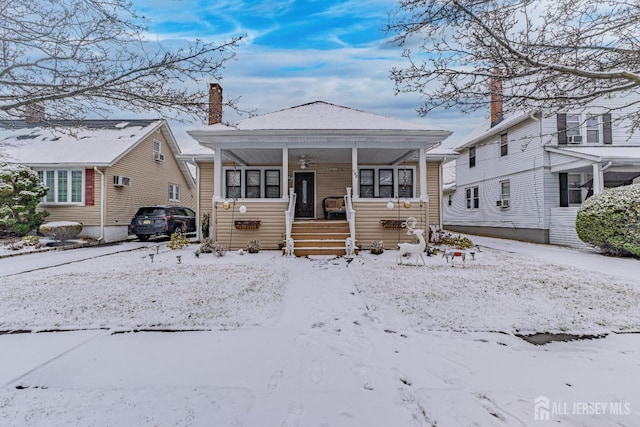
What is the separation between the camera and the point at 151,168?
1709 centimetres

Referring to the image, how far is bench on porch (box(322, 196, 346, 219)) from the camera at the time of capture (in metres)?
13.2

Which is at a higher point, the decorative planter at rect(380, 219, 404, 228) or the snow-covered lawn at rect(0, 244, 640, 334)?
the decorative planter at rect(380, 219, 404, 228)

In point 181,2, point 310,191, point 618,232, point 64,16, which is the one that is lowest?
point 618,232

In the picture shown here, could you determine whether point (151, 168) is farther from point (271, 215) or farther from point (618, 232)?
point (618, 232)

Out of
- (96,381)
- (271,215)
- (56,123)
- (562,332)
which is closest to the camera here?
(96,381)

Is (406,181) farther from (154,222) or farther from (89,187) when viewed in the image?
(89,187)

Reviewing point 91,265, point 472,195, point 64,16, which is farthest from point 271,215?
point 472,195

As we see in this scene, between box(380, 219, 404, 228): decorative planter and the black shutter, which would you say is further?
the black shutter

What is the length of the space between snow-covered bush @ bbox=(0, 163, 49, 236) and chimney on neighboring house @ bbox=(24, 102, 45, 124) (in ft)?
35.6

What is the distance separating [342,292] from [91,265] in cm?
684

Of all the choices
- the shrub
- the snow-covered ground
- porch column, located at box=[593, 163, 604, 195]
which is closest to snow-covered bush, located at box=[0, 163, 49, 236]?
the shrub

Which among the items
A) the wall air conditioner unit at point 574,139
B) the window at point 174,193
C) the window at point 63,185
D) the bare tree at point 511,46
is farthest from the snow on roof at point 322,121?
the window at point 174,193

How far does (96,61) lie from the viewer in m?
3.79

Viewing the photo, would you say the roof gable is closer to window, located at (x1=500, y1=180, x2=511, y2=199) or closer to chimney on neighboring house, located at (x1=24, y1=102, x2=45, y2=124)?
chimney on neighboring house, located at (x1=24, y1=102, x2=45, y2=124)
